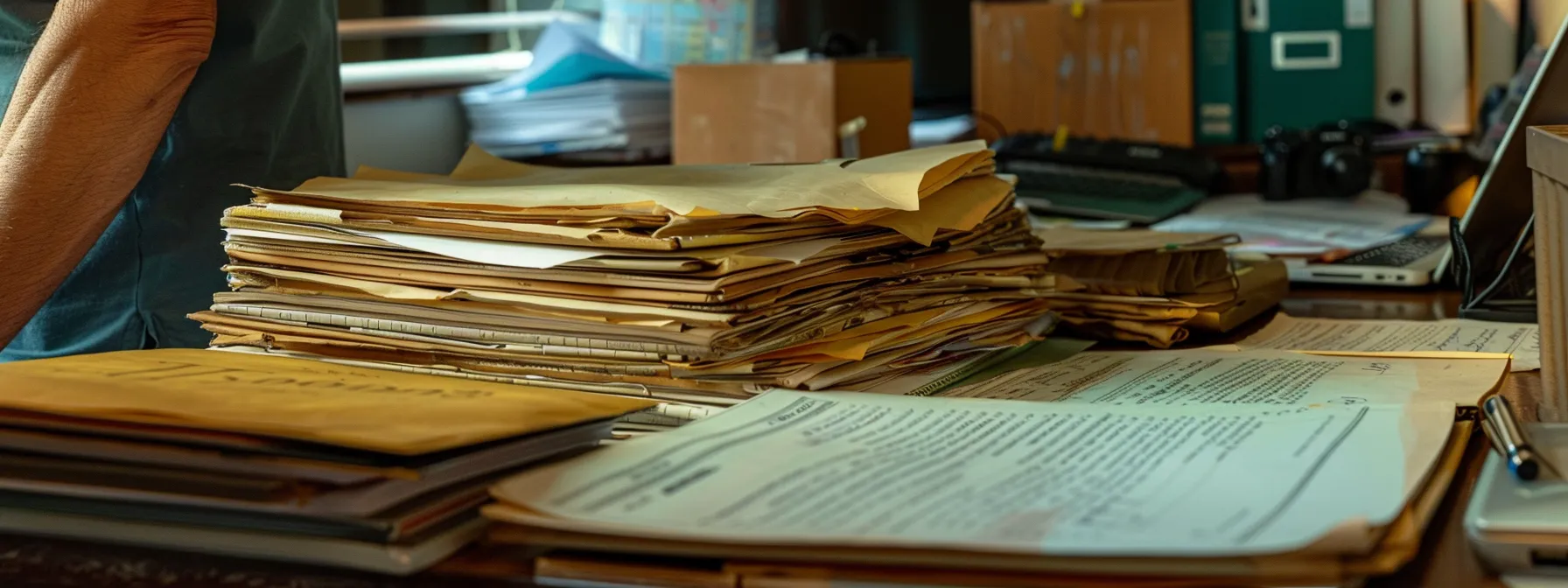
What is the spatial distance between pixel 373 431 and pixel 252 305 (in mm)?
320

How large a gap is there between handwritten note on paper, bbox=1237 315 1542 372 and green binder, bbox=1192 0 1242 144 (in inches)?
56.5

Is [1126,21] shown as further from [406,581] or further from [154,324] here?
[406,581]

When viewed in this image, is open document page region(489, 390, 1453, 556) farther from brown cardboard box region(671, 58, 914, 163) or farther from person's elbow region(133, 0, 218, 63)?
brown cardboard box region(671, 58, 914, 163)

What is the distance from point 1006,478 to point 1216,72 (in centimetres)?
209

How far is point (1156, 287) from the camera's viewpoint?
1017mm

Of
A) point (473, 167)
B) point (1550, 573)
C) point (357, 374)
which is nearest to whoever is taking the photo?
point (1550, 573)

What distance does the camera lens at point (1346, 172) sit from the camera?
1985 millimetres

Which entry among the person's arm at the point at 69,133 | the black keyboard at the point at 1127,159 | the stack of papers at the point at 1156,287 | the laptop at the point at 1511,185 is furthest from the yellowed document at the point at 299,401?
the black keyboard at the point at 1127,159

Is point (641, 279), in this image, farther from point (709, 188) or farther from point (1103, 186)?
point (1103, 186)

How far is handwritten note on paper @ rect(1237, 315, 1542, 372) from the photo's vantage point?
35.9 inches

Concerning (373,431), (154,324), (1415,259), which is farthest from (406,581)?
(1415,259)

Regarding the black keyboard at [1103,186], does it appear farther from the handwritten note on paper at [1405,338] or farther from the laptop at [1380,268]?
the handwritten note on paper at [1405,338]

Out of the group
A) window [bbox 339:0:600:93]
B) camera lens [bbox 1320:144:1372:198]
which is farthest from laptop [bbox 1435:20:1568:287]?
window [bbox 339:0:600:93]

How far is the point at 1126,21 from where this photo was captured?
2471 mm
